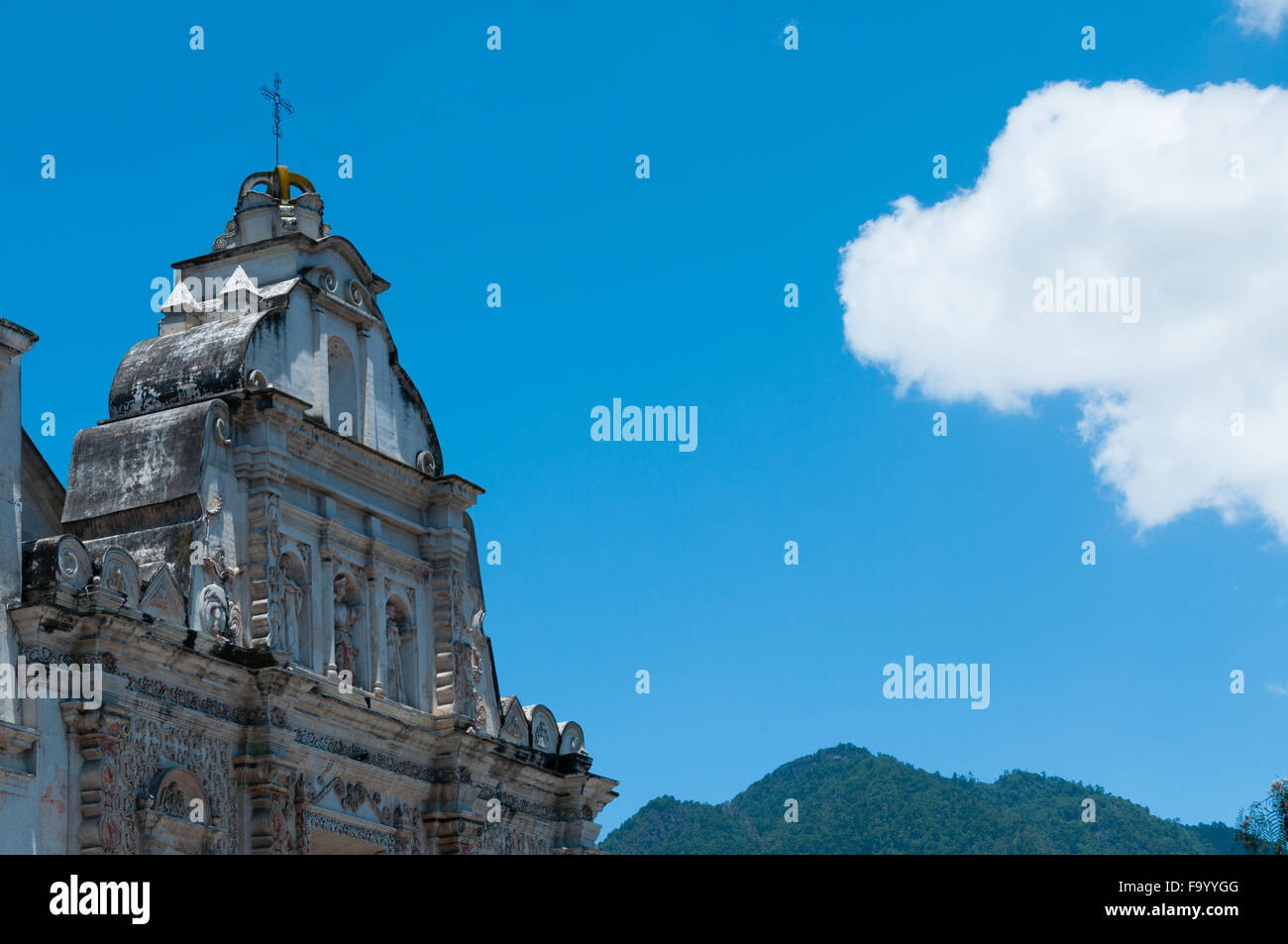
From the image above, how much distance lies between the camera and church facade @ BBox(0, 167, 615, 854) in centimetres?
2436

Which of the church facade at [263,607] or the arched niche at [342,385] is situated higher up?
the arched niche at [342,385]

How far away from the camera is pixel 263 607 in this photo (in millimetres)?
27578

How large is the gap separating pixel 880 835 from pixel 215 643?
5910 cm

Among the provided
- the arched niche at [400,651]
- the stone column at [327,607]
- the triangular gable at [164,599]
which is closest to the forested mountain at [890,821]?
the arched niche at [400,651]

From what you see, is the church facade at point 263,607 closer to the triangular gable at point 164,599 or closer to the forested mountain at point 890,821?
the triangular gable at point 164,599

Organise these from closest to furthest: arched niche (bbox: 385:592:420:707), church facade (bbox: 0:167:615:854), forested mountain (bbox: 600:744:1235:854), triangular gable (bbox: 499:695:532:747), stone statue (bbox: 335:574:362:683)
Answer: church facade (bbox: 0:167:615:854) < stone statue (bbox: 335:574:362:683) < arched niche (bbox: 385:592:420:707) < triangular gable (bbox: 499:695:532:747) < forested mountain (bbox: 600:744:1235:854)

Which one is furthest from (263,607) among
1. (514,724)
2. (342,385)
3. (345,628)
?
(514,724)

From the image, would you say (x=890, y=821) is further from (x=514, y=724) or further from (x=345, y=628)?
(x=345, y=628)

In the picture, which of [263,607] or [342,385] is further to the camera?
[342,385]

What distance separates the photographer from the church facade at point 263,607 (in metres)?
24.4

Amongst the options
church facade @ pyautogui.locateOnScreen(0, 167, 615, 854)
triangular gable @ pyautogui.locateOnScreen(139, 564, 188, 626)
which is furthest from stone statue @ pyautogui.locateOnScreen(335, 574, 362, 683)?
triangular gable @ pyautogui.locateOnScreen(139, 564, 188, 626)

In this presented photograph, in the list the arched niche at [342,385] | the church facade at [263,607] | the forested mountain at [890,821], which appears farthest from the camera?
the forested mountain at [890,821]

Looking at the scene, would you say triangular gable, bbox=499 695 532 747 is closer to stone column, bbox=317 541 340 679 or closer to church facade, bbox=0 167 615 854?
church facade, bbox=0 167 615 854
